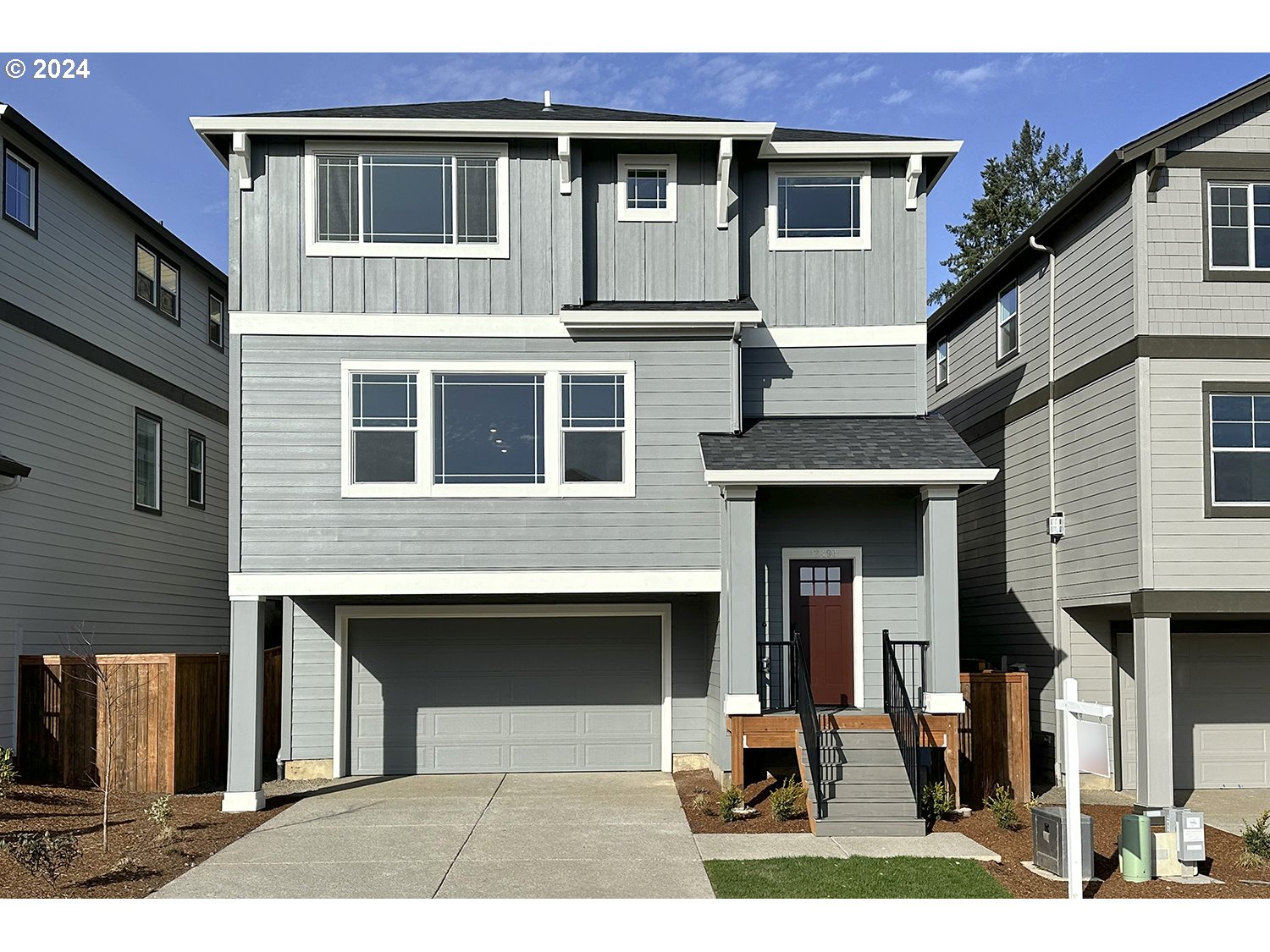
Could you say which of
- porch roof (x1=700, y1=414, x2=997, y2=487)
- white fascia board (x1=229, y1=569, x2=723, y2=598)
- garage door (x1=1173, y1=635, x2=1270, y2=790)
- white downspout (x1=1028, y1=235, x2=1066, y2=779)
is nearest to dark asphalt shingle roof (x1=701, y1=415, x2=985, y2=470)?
porch roof (x1=700, y1=414, x2=997, y2=487)

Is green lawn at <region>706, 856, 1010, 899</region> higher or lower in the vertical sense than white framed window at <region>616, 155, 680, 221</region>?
lower

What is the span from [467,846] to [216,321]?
46.0 feet

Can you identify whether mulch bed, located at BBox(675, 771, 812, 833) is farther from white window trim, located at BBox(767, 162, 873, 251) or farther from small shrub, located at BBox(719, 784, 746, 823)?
white window trim, located at BBox(767, 162, 873, 251)

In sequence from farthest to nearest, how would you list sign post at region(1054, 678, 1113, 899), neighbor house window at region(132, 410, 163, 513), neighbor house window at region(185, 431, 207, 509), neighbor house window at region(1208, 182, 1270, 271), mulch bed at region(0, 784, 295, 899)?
neighbor house window at region(185, 431, 207, 509), neighbor house window at region(132, 410, 163, 513), neighbor house window at region(1208, 182, 1270, 271), mulch bed at region(0, 784, 295, 899), sign post at region(1054, 678, 1113, 899)

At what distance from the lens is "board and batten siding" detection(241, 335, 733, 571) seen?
13820 mm

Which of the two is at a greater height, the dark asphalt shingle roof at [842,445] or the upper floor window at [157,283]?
the upper floor window at [157,283]

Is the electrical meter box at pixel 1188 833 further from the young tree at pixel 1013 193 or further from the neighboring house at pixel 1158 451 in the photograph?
the young tree at pixel 1013 193

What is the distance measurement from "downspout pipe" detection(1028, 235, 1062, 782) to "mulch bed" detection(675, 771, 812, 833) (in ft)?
15.5

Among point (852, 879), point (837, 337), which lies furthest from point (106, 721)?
point (837, 337)

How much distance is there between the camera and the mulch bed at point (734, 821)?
11836 millimetres

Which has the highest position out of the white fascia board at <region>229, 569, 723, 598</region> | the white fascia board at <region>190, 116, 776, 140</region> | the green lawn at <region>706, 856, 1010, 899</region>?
A: the white fascia board at <region>190, 116, 776, 140</region>

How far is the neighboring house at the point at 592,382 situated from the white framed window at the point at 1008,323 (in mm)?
3758

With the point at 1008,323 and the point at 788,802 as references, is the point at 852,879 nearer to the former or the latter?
A: the point at 788,802

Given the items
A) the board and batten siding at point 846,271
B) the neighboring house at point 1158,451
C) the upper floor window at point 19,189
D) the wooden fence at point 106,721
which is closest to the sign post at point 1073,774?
the neighboring house at point 1158,451
